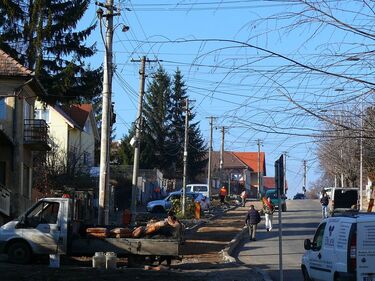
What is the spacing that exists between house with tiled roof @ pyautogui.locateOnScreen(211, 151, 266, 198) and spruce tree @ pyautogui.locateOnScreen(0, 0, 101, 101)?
5360 centimetres

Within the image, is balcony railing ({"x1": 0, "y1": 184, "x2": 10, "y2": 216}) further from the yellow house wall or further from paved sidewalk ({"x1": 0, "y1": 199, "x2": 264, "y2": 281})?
the yellow house wall

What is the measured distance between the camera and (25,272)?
17.2 m

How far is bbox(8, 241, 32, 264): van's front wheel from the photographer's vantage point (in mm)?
20453

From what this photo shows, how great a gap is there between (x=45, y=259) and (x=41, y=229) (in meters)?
1.29

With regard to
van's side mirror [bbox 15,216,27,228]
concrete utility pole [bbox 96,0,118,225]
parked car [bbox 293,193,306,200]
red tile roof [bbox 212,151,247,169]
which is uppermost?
red tile roof [bbox 212,151,247,169]

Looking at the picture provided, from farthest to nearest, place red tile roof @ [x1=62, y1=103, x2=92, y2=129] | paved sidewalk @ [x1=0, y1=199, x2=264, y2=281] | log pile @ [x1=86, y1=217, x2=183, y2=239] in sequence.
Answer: red tile roof @ [x1=62, y1=103, x2=92, y2=129], log pile @ [x1=86, y1=217, x2=183, y2=239], paved sidewalk @ [x1=0, y1=199, x2=264, y2=281]

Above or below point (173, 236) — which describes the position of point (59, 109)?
above

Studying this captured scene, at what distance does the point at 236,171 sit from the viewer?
125 metres

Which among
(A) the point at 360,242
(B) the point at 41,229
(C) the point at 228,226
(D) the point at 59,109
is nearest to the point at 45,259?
(B) the point at 41,229

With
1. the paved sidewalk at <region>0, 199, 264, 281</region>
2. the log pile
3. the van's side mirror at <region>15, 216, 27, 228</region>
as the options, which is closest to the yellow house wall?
the paved sidewalk at <region>0, 199, 264, 281</region>

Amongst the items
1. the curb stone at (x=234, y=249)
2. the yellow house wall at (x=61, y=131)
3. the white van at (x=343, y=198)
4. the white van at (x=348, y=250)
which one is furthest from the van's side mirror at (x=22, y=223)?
the yellow house wall at (x=61, y=131)

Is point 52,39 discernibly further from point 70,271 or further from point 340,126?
point 340,126

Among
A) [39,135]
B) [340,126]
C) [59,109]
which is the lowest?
[340,126]

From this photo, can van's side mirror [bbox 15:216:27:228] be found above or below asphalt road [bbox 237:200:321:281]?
above
